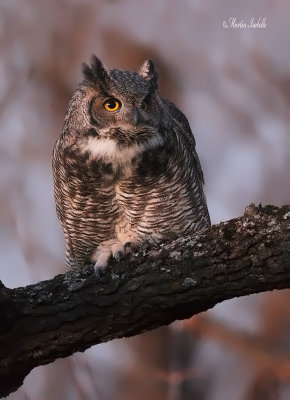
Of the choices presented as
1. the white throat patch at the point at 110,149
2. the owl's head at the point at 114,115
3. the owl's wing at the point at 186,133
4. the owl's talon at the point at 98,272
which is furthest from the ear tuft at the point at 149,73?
the owl's talon at the point at 98,272

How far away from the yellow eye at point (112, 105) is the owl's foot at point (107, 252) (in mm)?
618

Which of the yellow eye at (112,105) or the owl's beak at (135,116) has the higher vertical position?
the yellow eye at (112,105)

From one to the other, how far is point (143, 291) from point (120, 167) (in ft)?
3.00

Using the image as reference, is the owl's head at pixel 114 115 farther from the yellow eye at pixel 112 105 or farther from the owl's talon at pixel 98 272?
the owl's talon at pixel 98 272

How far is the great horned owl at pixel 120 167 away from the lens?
344cm

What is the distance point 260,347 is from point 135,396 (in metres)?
0.75

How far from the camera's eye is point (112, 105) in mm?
3438

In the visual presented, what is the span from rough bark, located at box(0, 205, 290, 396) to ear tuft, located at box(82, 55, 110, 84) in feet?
3.19

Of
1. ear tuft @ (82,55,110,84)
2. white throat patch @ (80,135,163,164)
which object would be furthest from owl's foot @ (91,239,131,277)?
ear tuft @ (82,55,110,84)

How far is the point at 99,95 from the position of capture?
3482 millimetres

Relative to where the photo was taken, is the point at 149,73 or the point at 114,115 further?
the point at 149,73

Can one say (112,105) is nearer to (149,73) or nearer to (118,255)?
(149,73)

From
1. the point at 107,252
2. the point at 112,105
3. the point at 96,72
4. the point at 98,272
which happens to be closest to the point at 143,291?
the point at 98,272

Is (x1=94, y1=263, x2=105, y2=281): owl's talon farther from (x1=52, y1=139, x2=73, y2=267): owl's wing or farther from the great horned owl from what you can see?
(x1=52, y1=139, x2=73, y2=267): owl's wing
